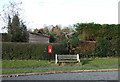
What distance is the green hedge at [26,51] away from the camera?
1631 centimetres

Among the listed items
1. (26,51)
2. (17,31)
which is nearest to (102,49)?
(26,51)

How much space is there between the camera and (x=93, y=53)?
18688 mm

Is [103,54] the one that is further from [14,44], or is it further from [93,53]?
Answer: [14,44]

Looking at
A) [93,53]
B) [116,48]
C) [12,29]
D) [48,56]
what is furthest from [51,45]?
[12,29]

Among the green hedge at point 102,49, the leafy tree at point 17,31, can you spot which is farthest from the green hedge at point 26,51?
the leafy tree at point 17,31

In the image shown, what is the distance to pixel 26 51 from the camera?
16578mm

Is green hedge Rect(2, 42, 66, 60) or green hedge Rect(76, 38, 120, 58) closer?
green hedge Rect(2, 42, 66, 60)

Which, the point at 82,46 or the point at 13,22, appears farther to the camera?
the point at 13,22

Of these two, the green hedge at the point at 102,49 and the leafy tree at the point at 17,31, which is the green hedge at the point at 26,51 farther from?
the leafy tree at the point at 17,31

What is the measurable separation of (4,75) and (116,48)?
42.3 ft

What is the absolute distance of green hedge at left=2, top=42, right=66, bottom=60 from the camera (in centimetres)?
1631

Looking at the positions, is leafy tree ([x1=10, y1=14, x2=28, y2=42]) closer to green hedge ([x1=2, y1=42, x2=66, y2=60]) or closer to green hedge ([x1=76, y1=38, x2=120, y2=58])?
green hedge ([x1=2, y1=42, x2=66, y2=60])

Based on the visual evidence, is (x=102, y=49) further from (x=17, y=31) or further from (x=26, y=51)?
(x=17, y=31)

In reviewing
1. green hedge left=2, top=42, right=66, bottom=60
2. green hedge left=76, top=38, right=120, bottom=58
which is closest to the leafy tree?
green hedge left=2, top=42, right=66, bottom=60
